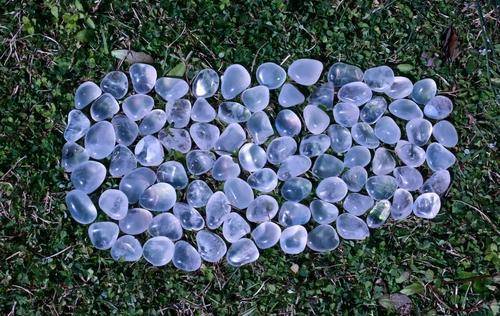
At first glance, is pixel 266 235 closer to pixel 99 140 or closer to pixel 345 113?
pixel 345 113

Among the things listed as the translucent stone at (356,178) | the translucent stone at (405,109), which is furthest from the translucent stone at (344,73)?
the translucent stone at (356,178)

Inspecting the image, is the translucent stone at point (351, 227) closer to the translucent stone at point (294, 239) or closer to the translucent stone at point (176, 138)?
the translucent stone at point (294, 239)

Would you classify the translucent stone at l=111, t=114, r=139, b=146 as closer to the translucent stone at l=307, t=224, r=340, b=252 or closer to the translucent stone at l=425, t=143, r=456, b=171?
the translucent stone at l=307, t=224, r=340, b=252

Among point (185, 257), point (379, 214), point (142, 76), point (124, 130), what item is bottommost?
point (185, 257)

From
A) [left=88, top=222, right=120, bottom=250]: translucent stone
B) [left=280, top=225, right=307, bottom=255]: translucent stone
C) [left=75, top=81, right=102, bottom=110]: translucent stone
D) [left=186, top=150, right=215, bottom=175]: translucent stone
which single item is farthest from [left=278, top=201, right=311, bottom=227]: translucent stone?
[left=75, top=81, right=102, bottom=110]: translucent stone

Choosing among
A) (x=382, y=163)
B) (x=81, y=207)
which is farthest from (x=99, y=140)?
(x=382, y=163)

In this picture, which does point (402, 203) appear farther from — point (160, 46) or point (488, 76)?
point (160, 46)
